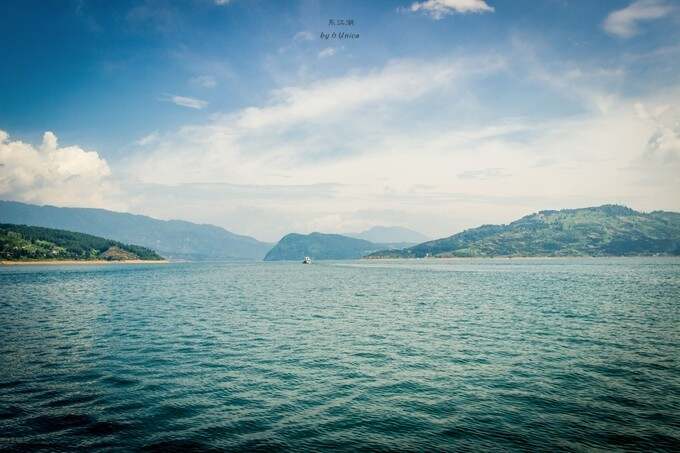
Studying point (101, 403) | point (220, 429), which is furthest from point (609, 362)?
point (101, 403)

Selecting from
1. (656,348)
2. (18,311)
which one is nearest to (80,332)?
(18,311)

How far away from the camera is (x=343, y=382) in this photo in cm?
3064

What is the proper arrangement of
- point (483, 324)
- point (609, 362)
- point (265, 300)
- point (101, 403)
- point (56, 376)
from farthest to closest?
point (265, 300), point (483, 324), point (609, 362), point (56, 376), point (101, 403)

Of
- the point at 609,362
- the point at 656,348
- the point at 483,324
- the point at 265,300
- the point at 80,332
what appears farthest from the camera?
the point at 265,300

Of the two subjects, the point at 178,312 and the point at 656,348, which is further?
the point at 178,312

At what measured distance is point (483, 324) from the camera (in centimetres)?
5512

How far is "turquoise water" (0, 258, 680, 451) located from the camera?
846 inches

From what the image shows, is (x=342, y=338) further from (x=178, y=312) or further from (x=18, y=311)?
(x=18, y=311)

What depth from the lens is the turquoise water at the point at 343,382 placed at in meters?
21.5

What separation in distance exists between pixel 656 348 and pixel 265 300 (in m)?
67.7

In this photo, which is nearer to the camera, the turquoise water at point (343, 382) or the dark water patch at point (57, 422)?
the turquoise water at point (343, 382)

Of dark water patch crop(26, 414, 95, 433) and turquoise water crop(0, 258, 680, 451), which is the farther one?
dark water patch crop(26, 414, 95, 433)

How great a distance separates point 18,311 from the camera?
2665 inches

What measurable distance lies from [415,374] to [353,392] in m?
6.85
